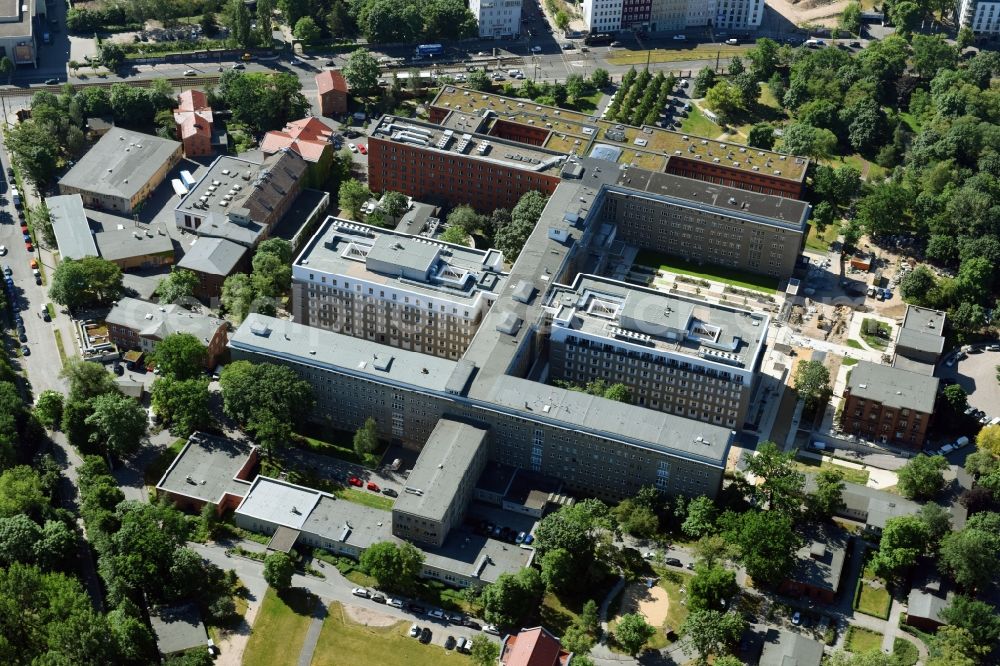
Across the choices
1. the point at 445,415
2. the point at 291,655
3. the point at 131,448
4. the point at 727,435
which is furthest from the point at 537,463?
the point at 131,448

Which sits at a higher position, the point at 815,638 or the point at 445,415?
the point at 445,415

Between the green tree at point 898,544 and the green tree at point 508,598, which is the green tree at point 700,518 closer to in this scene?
the green tree at point 898,544

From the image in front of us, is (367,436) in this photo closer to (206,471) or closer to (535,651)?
(206,471)

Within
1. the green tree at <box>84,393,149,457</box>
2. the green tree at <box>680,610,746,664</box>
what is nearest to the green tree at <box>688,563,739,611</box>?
the green tree at <box>680,610,746,664</box>

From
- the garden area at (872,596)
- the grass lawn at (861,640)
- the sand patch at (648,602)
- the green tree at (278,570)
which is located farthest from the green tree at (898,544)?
the green tree at (278,570)

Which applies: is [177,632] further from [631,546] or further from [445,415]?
[631,546]

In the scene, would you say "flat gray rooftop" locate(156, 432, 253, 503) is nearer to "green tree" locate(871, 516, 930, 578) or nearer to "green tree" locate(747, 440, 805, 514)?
"green tree" locate(747, 440, 805, 514)

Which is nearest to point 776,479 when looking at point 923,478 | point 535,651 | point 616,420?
point 923,478

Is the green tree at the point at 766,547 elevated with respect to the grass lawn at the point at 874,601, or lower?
elevated
